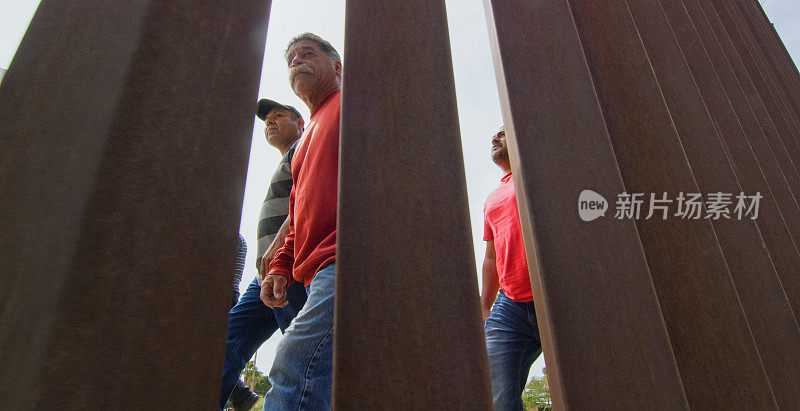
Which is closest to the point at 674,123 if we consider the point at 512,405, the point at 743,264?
the point at 743,264

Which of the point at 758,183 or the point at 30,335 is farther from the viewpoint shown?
Result: the point at 758,183

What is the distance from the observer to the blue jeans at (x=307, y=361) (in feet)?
3.23

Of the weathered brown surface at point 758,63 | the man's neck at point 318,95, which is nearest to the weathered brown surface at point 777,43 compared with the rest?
the weathered brown surface at point 758,63

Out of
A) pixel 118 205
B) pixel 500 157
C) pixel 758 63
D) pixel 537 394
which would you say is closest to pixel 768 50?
pixel 758 63

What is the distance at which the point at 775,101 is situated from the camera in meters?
2.00

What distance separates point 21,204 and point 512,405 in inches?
75.0

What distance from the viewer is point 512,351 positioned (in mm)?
1925

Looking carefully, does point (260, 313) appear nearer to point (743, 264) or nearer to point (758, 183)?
point (743, 264)

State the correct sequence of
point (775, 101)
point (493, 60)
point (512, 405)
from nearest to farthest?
point (493, 60) < point (512, 405) < point (775, 101)

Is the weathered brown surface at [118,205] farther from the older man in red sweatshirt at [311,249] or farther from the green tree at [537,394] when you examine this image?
the green tree at [537,394]

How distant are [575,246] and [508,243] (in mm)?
1601

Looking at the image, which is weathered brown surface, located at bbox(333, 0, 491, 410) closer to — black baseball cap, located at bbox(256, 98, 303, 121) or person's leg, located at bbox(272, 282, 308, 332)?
person's leg, located at bbox(272, 282, 308, 332)

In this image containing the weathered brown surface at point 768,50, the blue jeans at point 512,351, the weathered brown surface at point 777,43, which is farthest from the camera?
the weathered brown surface at point 777,43

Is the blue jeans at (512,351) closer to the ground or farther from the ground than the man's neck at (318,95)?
closer to the ground
